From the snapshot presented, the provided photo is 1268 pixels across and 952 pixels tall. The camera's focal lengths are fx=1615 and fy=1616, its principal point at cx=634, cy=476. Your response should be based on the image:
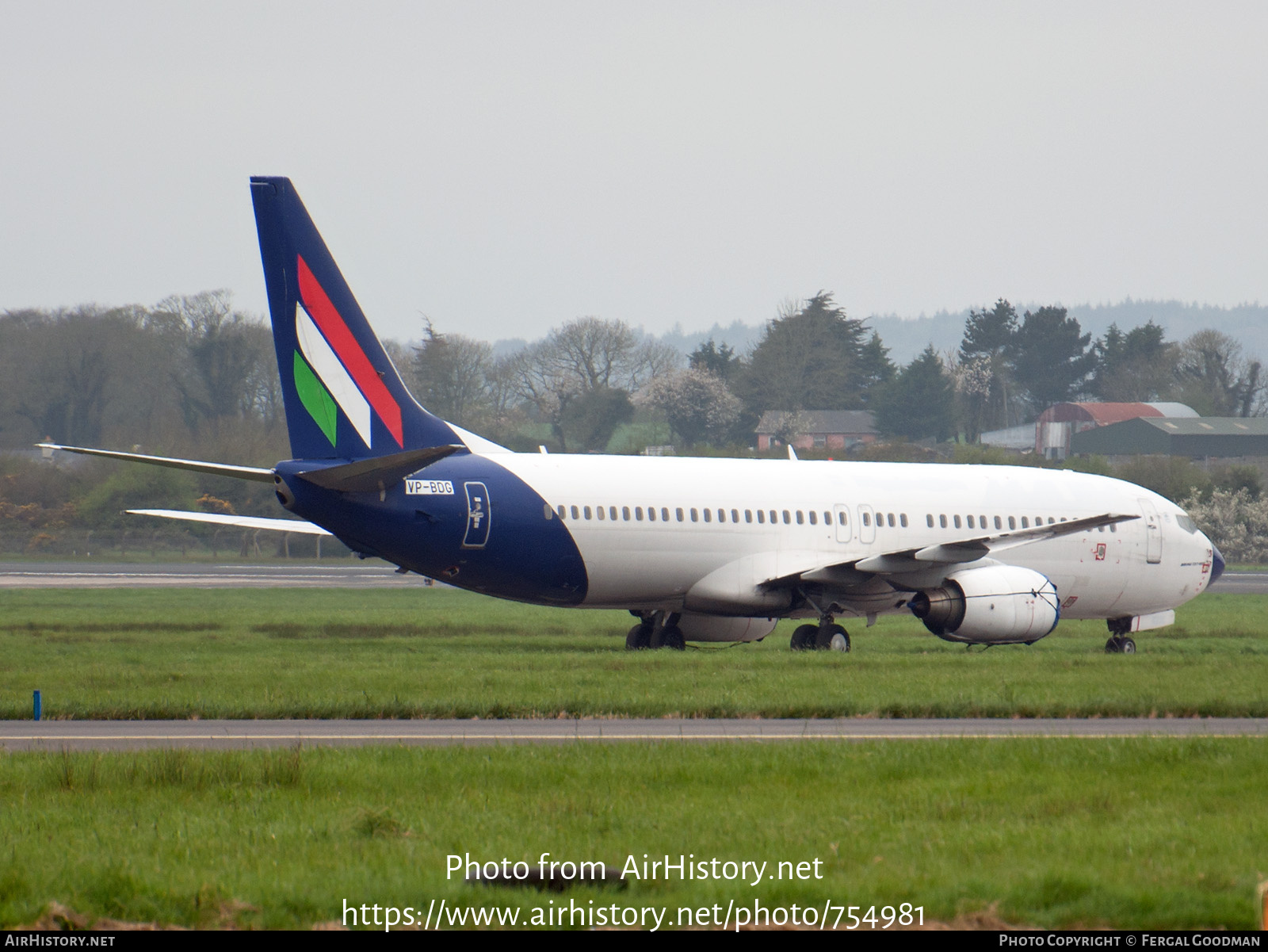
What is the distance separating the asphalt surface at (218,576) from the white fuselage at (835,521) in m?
23.4

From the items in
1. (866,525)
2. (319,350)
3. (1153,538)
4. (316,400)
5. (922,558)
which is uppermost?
(319,350)

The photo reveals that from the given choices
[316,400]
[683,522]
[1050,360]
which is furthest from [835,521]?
[1050,360]

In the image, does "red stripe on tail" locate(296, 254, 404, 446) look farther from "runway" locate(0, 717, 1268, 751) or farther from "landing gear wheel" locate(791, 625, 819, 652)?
"runway" locate(0, 717, 1268, 751)

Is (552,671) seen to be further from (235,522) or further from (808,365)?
(808,365)

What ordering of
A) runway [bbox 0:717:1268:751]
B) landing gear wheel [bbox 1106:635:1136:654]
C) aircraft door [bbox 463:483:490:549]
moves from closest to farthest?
1. runway [bbox 0:717:1268:751]
2. aircraft door [bbox 463:483:490:549]
3. landing gear wheel [bbox 1106:635:1136:654]

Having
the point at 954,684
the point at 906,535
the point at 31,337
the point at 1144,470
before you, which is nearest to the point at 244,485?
the point at 31,337

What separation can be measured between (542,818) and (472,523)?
51.9 ft

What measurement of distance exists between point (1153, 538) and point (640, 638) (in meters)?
10.9

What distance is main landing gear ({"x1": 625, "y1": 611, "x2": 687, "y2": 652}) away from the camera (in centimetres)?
3117

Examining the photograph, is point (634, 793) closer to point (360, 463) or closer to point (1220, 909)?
point (1220, 909)

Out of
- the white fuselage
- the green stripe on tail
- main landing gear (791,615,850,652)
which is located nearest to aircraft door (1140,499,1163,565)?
the white fuselage

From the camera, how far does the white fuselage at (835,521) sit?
28766mm

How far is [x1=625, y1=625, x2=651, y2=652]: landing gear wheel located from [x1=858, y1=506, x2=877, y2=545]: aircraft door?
448 centimetres

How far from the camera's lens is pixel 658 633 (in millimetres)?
31281
